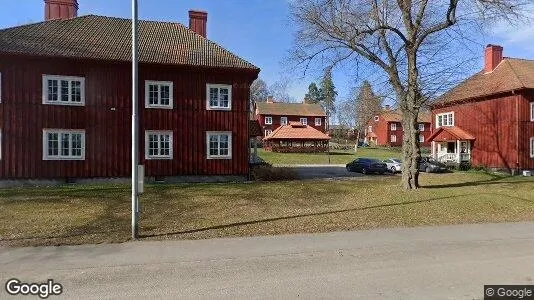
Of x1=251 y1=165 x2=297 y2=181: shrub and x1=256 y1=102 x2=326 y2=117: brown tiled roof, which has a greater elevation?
x1=256 y1=102 x2=326 y2=117: brown tiled roof

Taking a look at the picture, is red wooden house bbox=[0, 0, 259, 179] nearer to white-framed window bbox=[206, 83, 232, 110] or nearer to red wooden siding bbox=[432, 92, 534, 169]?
white-framed window bbox=[206, 83, 232, 110]

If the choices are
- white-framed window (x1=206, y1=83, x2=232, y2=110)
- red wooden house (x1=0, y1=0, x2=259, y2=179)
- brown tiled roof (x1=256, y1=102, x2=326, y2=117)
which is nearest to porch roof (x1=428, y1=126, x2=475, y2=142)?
red wooden house (x1=0, y1=0, x2=259, y2=179)

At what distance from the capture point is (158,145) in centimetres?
2145

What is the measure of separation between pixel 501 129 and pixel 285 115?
4461cm

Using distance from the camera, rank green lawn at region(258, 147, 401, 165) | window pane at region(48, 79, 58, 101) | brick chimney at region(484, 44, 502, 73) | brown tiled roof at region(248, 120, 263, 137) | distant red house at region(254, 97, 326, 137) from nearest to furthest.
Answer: window pane at region(48, 79, 58, 101), brown tiled roof at region(248, 120, 263, 137), brick chimney at region(484, 44, 502, 73), green lawn at region(258, 147, 401, 165), distant red house at region(254, 97, 326, 137)

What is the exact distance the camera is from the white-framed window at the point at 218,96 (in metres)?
22.0

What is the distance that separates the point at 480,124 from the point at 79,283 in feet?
109

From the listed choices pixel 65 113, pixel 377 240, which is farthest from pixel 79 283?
pixel 65 113

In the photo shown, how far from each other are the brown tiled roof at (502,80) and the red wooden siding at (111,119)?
647 inches

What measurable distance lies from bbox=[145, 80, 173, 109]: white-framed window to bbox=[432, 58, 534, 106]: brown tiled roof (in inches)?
752

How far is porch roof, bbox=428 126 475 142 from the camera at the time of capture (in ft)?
107

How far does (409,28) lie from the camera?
18.0 metres

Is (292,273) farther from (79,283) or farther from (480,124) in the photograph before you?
(480,124)

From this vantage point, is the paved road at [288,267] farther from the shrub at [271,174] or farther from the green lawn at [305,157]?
the green lawn at [305,157]
